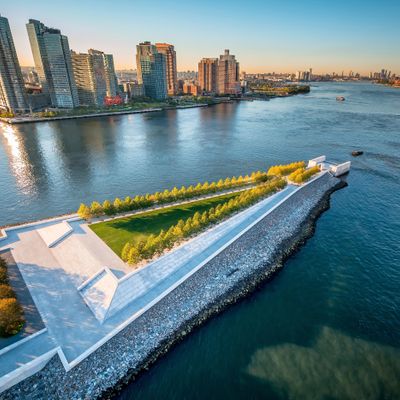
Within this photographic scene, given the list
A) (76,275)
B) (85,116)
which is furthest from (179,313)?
(85,116)

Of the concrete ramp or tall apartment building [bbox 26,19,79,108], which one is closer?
the concrete ramp

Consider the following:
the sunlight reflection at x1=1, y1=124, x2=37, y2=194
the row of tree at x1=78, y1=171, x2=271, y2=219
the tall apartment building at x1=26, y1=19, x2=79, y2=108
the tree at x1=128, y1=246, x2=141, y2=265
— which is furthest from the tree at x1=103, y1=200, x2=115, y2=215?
the tall apartment building at x1=26, y1=19, x2=79, y2=108

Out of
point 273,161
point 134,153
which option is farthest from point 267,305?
point 134,153

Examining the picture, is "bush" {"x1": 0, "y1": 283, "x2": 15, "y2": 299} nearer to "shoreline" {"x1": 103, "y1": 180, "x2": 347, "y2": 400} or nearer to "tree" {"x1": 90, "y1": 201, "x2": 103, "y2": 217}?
"shoreline" {"x1": 103, "y1": 180, "x2": 347, "y2": 400}

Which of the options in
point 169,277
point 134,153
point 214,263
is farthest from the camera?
point 134,153

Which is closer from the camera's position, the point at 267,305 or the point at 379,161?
the point at 267,305

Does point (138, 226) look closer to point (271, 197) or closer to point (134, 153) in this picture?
point (271, 197)

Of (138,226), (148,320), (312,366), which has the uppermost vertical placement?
(138,226)

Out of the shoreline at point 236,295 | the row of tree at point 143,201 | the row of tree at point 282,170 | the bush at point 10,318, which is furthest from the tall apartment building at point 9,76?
the shoreline at point 236,295
